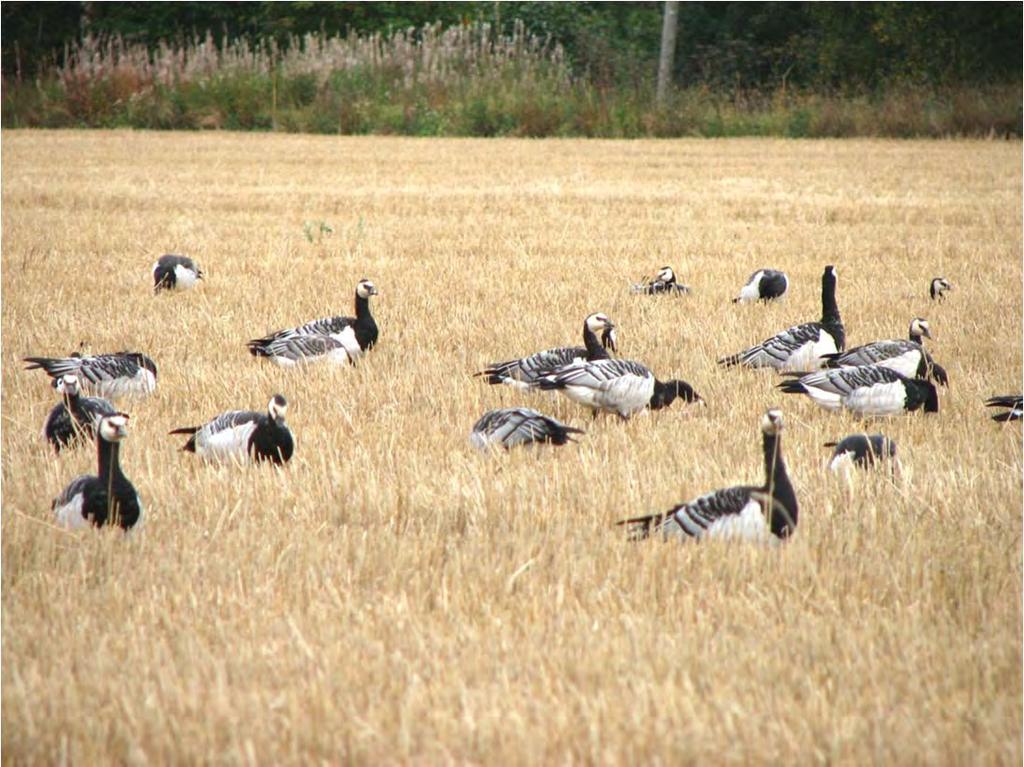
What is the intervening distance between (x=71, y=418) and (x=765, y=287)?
5.92 m

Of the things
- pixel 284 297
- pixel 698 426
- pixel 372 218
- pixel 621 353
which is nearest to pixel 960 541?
pixel 698 426

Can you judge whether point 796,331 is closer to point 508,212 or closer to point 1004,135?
point 508,212

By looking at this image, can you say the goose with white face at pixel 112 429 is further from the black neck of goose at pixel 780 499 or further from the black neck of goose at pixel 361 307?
the black neck of goose at pixel 361 307

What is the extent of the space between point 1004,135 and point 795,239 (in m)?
17.1

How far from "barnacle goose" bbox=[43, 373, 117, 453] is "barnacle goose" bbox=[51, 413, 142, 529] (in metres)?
1.23

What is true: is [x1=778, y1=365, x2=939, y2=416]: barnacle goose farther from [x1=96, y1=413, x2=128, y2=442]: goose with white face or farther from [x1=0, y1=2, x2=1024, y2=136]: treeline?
[x1=0, y1=2, x2=1024, y2=136]: treeline

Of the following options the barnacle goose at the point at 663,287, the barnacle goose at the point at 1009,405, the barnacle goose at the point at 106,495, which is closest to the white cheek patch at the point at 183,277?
the barnacle goose at the point at 663,287

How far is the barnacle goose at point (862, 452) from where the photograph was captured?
16.4 ft

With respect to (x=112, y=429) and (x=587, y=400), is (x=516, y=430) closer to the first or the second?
(x=587, y=400)

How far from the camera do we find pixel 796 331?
734cm

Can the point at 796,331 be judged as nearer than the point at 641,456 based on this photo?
No

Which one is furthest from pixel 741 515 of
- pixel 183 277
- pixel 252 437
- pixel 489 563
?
pixel 183 277

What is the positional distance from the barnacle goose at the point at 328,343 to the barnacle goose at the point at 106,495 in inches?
120

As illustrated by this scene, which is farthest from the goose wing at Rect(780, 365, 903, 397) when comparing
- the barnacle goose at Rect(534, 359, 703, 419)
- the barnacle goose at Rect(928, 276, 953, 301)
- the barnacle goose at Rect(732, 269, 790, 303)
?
the barnacle goose at Rect(928, 276, 953, 301)
